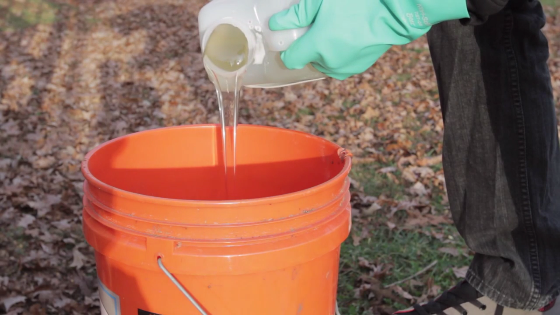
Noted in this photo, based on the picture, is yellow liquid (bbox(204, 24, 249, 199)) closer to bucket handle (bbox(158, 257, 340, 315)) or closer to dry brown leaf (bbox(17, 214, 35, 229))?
bucket handle (bbox(158, 257, 340, 315))

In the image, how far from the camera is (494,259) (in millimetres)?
2115

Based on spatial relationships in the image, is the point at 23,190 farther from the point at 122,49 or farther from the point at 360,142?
the point at 122,49

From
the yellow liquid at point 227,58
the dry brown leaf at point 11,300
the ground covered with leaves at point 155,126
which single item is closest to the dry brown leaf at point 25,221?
the ground covered with leaves at point 155,126

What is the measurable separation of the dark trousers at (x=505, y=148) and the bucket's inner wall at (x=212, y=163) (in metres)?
0.60

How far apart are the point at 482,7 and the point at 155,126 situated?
4097mm

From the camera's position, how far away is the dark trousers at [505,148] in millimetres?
1879

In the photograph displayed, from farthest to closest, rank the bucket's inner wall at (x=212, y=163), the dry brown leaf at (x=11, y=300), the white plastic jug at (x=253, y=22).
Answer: the dry brown leaf at (x=11, y=300) < the bucket's inner wall at (x=212, y=163) < the white plastic jug at (x=253, y=22)

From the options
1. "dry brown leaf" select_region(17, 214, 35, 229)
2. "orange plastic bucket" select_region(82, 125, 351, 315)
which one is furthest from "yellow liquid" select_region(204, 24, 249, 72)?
"dry brown leaf" select_region(17, 214, 35, 229)

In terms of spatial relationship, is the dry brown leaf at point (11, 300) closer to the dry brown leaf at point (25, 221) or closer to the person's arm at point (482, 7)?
the dry brown leaf at point (25, 221)

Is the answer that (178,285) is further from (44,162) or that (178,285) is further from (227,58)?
(44,162)

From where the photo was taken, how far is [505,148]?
6.52ft

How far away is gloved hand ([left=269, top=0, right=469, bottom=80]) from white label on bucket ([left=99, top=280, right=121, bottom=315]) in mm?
859

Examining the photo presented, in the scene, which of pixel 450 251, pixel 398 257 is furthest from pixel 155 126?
pixel 450 251

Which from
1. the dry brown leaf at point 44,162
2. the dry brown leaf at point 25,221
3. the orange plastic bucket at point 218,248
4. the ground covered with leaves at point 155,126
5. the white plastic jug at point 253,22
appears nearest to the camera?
the orange plastic bucket at point 218,248
